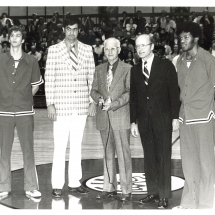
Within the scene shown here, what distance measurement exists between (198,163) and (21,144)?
1913 millimetres

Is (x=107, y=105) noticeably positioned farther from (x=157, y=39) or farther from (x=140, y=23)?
(x=140, y=23)

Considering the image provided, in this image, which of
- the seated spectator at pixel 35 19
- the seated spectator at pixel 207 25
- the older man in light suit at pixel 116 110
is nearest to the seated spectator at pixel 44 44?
the seated spectator at pixel 35 19

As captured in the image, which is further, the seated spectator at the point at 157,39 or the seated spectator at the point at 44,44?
the seated spectator at the point at 44,44

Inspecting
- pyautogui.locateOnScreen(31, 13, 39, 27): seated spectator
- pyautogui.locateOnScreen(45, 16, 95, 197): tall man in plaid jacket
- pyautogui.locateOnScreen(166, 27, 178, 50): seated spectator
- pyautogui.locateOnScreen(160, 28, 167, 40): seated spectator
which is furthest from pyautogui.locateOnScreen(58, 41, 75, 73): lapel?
pyautogui.locateOnScreen(31, 13, 39, 27): seated spectator

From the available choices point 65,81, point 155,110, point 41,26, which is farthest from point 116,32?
point 155,110

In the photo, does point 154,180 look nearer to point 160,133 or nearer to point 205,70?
point 160,133

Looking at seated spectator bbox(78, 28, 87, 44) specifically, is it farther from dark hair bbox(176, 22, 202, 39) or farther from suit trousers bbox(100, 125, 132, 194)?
dark hair bbox(176, 22, 202, 39)

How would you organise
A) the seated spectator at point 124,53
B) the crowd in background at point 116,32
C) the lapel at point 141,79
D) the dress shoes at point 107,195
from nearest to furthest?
the lapel at point 141,79 < the dress shoes at point 107,195 < the seated spectator at point 124,53 < the crowd in background at point 116,32

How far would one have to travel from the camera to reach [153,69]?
4.32m

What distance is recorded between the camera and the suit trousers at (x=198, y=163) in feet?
13.2

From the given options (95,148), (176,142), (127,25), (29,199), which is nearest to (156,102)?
(29,199)

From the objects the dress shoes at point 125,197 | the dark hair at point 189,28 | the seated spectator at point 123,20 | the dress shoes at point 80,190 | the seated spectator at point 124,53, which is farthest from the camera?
the seated spectator at point 123,20

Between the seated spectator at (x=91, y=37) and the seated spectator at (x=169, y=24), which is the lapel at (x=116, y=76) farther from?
the seated spectator at (x=169, y=24)

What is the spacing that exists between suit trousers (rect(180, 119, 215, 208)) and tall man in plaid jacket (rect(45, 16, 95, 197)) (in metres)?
1.22
